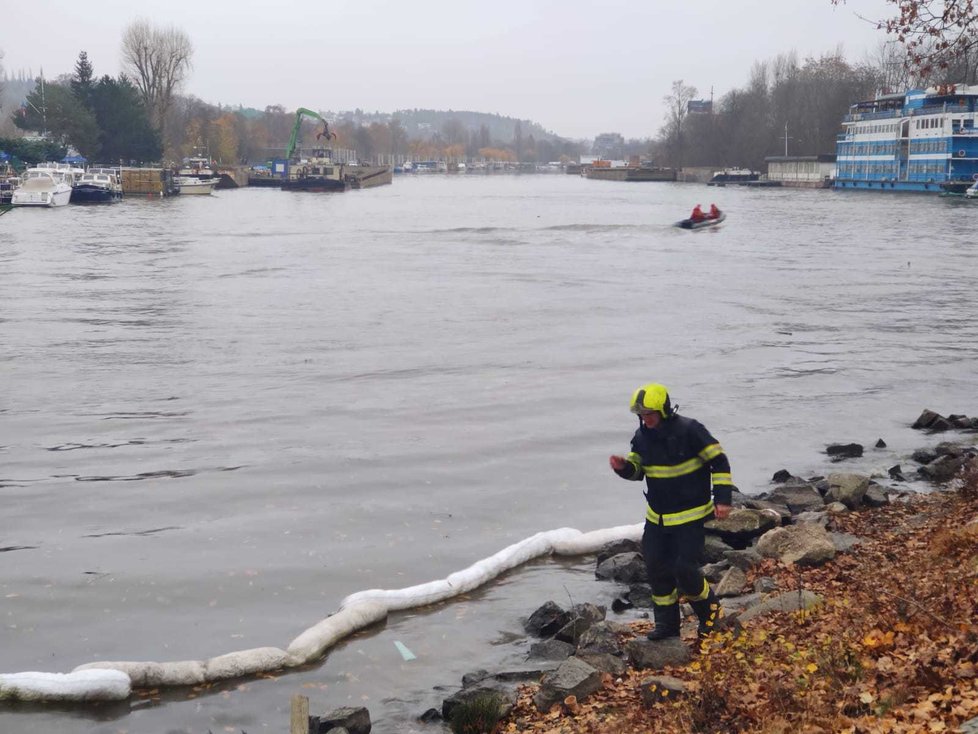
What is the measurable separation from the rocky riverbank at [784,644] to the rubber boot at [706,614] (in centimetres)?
11

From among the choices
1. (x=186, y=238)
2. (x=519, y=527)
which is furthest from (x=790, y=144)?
(x=519, y=527)

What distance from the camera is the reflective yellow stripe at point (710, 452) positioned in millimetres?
8812

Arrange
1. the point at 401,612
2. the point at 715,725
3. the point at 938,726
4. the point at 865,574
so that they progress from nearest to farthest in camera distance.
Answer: the point at 938,726 < the point at 715,725 < the point at 865,574 < the point at 401,612

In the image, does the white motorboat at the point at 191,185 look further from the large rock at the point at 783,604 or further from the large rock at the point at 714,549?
the large rock at the point at 783,604

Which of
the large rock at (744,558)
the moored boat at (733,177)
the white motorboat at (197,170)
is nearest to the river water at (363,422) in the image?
the large rock at (744,558)

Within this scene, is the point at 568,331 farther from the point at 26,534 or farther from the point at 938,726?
the point at 938,726

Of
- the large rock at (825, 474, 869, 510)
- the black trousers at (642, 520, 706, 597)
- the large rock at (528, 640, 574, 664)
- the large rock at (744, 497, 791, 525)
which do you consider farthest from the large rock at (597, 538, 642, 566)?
the black trousers at (642, 520, 706, 597)

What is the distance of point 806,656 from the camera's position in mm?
7844

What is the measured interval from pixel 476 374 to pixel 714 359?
19.0 ft

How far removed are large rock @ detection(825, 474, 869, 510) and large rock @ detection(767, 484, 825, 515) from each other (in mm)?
176

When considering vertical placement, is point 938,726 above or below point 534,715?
above

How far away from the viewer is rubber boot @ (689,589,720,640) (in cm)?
922

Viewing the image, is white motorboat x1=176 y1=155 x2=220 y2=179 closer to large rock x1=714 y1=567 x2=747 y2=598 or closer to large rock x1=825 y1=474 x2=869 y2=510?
large rock x1=825 y1=474 x2=869 y2=510

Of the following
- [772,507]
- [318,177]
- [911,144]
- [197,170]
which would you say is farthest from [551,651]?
[197,170]
